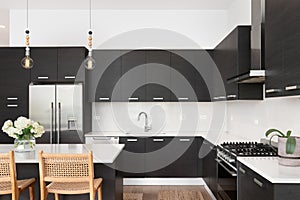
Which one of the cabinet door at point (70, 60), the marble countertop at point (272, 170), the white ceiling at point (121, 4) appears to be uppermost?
the white ceiling at point (121, 4)

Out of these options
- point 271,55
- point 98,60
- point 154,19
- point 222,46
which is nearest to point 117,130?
point 98,60

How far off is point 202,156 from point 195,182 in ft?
1.76

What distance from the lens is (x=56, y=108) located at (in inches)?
257

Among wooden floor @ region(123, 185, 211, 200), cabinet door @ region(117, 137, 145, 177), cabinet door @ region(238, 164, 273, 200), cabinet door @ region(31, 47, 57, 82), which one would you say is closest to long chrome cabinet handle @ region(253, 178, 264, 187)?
cabinet door @ region(238, 164, 273, 200)

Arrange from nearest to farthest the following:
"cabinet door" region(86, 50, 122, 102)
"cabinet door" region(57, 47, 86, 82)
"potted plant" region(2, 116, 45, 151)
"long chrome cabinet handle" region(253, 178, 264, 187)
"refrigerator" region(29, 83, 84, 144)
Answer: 1. "long chrome cabinet handle" region(253, 178, 264, 187)
2. "potted plant" region(2, 116, 45, 151)
3. "refrigerator" region(29, 83, 84, 144)
4. "cabinet door" region(57, 47, 86, 82)
5. "cabinet door" region(86, 50, 122, 102)

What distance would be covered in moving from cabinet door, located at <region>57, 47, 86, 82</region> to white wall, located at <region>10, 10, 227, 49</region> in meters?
0.60

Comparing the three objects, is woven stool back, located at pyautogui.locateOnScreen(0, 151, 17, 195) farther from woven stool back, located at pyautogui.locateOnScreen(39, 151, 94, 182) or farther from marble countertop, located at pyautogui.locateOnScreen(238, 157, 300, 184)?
marble countertop, located at pyautogui.locateOnScreen(238, 157, 300, 184)

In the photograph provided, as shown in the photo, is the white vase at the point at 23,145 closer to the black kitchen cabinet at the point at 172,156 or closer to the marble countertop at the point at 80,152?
the marble countertop at the point at 80,152

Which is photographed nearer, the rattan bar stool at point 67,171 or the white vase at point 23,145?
the rattan bar stool at point 67,171

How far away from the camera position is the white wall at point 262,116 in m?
4.00

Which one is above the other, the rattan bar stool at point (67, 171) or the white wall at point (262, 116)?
the white wall at point (262, 116)

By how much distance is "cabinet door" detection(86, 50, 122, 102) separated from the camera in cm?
698

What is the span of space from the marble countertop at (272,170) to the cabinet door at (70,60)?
147 inches

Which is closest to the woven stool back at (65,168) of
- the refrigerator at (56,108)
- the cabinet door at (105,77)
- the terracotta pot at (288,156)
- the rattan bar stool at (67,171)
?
the rattan bar stool at (67,171)
